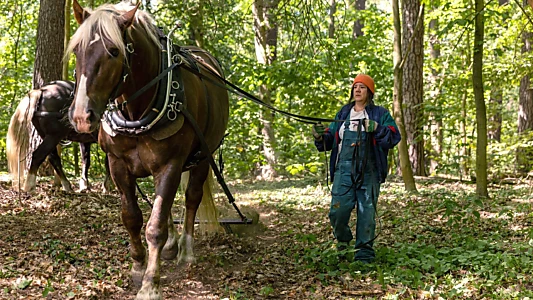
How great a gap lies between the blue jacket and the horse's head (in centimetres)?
242

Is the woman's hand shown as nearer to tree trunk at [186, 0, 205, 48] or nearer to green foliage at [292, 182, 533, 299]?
green foliage at [292, 182, 533, 299]

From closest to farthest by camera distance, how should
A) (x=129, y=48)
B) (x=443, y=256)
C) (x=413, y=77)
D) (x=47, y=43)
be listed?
1. (x=129, y=48)
2. (x=443, y=256)
3. (x=47, y=43)
4. (x=413, y=77)

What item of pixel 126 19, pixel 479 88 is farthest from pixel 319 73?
pixel 126 19

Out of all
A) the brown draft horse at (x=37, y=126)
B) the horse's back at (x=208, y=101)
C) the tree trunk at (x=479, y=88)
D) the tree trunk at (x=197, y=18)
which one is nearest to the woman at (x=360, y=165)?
the horse's back at (x=208, y=101)

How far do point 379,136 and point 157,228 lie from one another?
7.43ft

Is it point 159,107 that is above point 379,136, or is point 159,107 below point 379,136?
above

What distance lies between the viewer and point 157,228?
3926 mm

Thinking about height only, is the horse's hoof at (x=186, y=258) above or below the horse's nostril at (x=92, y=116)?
below

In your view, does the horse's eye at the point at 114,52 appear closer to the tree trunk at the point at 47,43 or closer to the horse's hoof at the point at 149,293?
the horse's hoof at the point at 149,293

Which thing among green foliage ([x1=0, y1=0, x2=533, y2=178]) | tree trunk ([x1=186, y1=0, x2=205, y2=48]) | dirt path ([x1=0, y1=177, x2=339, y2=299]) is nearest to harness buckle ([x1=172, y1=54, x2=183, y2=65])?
dirt path ([x1=0, y1=177, x2=339, y2=299])

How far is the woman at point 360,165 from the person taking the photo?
4977mm

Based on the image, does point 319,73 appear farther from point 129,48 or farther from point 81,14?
point 81,14

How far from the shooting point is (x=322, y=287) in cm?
434

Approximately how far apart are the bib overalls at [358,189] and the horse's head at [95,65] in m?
2.44
